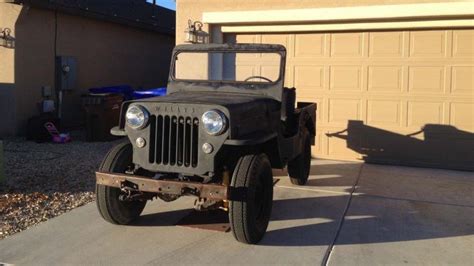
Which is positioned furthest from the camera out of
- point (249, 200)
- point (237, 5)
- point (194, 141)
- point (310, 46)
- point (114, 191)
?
point (237, 5)

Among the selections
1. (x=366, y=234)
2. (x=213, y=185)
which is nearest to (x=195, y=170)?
(x=213, y=185)

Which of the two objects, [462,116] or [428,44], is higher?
[428,44]

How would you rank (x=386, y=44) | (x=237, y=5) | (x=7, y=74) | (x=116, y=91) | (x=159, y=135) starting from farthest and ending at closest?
(x=116, y=91)
(x=7, y=74)
(x=237, y=5)
(x=386, y=44)
(x=159, y=135)

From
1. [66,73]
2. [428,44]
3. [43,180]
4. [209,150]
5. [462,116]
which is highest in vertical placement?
[428,44]

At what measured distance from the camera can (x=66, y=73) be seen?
40.4 feet

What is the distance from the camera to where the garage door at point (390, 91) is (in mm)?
8664

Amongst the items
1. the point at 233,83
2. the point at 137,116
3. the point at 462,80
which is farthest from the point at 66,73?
the point at 462,80

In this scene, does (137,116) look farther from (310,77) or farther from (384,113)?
(384,113)

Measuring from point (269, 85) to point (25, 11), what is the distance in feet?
24.3

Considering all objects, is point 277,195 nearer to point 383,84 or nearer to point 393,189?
point 393,189

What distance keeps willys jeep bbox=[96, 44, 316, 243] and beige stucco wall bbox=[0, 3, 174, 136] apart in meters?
6.58

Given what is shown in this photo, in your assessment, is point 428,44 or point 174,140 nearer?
point 174,140

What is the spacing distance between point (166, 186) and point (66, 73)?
341 inches

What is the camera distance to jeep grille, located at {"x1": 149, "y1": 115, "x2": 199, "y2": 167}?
4699 millimetres
